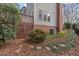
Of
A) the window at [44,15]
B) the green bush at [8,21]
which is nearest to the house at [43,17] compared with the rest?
the window at [44,15]

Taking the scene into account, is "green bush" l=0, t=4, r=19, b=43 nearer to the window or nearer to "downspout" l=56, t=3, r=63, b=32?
the window

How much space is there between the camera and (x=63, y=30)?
299cm

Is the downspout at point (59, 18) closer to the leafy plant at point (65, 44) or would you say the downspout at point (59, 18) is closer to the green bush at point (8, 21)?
the leafy plant at point (65, 44)

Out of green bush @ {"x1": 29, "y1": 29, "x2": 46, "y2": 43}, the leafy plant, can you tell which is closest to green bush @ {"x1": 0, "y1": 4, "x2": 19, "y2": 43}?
green bush @ {"x1": 29, "y1": 29, "x2": 46, "y2": 43}

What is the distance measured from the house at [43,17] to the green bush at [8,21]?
5.2 inches

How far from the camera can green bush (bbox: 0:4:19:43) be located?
116 inches

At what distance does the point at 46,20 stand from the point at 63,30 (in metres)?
0.29

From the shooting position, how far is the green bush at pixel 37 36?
9.69 feet

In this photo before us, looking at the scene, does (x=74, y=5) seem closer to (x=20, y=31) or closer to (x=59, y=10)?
(x=59, y=10)

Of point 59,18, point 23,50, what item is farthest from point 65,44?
point 23,50

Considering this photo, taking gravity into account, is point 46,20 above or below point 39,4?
below

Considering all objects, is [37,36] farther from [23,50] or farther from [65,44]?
[65,44]

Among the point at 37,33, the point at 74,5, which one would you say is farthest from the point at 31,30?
the point at 74,5

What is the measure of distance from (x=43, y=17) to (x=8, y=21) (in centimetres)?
51
